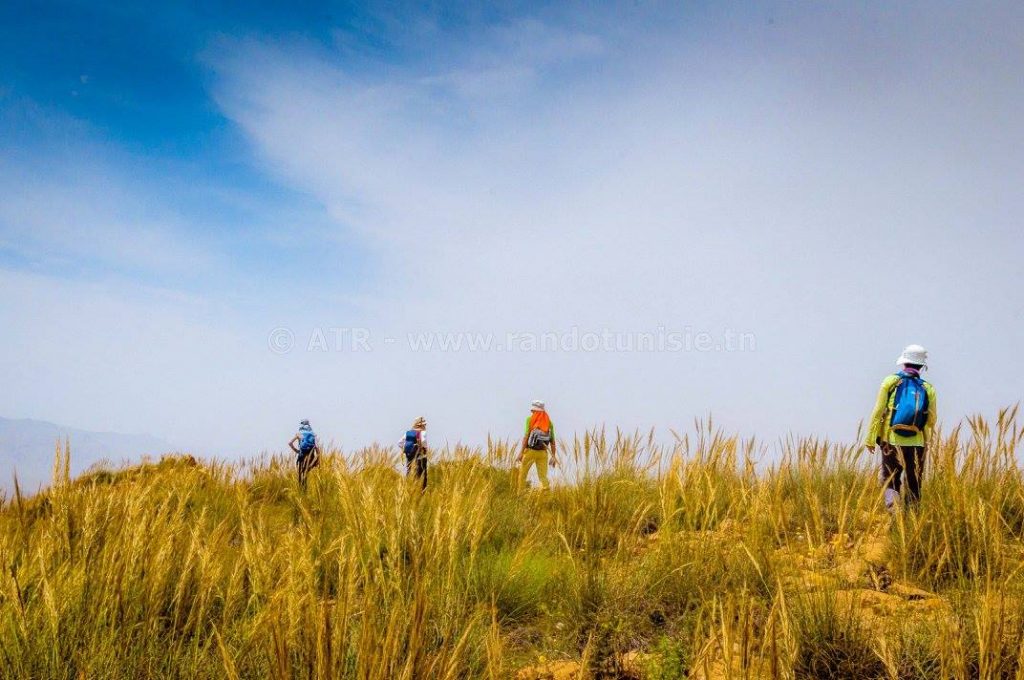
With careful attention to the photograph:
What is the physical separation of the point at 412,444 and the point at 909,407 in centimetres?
705

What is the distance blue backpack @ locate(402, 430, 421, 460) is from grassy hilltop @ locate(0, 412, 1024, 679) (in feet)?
18.8

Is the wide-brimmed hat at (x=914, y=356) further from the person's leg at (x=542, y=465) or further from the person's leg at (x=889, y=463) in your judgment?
the person's leg at (x=542, y=465)

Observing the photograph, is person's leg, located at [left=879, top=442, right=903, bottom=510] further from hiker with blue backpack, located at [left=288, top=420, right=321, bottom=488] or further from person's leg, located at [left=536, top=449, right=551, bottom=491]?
hiker with blue backpack, located at [left=288, top=420, right=321, bottom=488]

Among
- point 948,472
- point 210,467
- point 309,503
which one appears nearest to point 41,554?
point 309,503

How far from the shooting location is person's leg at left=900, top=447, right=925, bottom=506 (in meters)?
4.43

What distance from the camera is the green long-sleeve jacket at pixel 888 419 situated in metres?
4.74

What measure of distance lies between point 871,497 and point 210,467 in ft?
28.9

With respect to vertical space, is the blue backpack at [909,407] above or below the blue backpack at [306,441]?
above

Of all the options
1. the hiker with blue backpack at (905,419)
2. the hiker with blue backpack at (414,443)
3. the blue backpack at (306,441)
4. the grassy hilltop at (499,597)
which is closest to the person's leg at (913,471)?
the hiker with blue backpack at (905,419)

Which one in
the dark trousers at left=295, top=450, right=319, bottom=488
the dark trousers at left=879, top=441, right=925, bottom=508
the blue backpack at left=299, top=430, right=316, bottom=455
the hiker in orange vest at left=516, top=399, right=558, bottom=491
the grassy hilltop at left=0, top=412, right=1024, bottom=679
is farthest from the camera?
the blue backpack at left=299, top=430, right=316, bottom=455

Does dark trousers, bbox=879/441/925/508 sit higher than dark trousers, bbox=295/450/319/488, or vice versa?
dark trousers, bbox=879/441/925/508

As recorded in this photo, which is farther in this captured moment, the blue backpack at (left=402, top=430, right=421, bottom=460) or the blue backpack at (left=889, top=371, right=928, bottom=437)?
the blue backpack at (left=402, top=430, right=421, bottom=460)

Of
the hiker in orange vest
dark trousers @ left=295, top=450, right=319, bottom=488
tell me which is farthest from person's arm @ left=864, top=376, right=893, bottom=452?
dark trousers @ left=295, top=450, right=319, bottom=488

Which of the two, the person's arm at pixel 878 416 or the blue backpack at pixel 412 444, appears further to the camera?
the blue backpack at pixel 412 444
